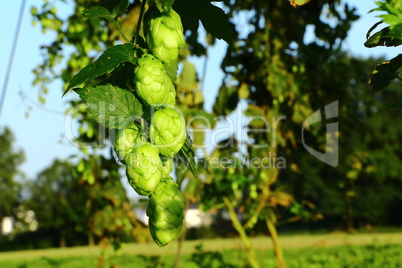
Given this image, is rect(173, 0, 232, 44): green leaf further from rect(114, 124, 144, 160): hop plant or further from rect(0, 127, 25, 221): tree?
rect(0, 127, 25, 221): tree

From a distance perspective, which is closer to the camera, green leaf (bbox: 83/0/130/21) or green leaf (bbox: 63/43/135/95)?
green leaf (bbox: 63/43/135/95)

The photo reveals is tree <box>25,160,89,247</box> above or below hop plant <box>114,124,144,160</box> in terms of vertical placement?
below

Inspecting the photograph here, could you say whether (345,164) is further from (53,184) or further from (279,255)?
(53,184)

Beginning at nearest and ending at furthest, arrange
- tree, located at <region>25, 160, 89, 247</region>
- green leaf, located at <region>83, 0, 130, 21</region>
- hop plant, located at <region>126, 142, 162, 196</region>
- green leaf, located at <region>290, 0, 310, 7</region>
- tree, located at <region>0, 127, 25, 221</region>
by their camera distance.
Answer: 1. hop plant, located at <region>126, 142, 162, 196</region>
2. green leaf, located at <region>83, 0, 130, 21</region>
3. green leaf, located at <region>290, 0, 310, 7</region>
4. tree, located at <region>25, 160, 89, 247</region>
5. tree, located at <region>0, 127, 25, 221</region>

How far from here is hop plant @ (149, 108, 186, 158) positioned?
0.76 meters

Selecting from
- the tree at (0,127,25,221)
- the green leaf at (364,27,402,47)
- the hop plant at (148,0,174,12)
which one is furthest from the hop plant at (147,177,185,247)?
the tree at (0,127,25,221)

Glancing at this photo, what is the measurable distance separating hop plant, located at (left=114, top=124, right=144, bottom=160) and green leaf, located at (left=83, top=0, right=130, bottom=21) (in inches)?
8.7

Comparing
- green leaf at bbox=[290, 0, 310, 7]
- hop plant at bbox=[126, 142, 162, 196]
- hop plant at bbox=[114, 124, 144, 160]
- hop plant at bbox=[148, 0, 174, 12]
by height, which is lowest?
hop plant at bbox=[126, 142, 162, 196]

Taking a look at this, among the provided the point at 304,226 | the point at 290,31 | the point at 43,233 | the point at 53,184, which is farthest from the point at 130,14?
the point at 53,184

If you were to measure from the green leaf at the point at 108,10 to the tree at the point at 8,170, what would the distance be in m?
40.8

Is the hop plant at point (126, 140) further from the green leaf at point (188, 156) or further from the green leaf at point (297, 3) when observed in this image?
the green leaf at point (297, 3)

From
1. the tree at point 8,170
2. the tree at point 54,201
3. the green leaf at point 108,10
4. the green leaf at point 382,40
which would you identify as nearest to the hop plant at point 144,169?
the green leaf at point 108,10

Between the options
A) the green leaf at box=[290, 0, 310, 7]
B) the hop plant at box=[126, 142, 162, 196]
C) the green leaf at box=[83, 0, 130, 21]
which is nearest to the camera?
the hop plant at box=[126, 142, 162, 196]

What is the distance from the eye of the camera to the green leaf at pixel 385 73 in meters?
0.97
